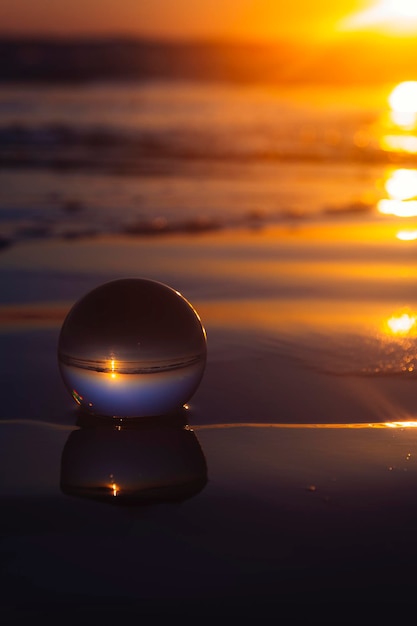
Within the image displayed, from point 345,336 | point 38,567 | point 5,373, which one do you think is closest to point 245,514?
point 38,567

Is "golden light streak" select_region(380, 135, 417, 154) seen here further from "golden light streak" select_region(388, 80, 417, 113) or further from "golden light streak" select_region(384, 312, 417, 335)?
"golden light streak" select_region(384, 312, 417, 335)

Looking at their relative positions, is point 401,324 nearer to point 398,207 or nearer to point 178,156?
point 398,207

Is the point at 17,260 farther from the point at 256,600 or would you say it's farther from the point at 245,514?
the point at 256,600

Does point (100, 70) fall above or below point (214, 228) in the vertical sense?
above

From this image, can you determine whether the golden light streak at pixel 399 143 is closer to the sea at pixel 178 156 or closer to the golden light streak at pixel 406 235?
the sea at pixel 178 156

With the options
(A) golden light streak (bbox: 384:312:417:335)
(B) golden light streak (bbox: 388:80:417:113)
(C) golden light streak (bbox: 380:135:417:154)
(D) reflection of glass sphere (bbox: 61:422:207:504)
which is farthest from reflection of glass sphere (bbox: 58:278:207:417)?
(B) golden light streak (bbox: 388:80:417:113)

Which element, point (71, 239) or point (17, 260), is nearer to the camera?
point (17, 260)

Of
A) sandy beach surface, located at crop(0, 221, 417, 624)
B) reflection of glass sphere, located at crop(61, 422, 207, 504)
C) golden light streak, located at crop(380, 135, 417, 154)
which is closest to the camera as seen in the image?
sandy beach surface, located at crop(0, 221, 417, 624)
